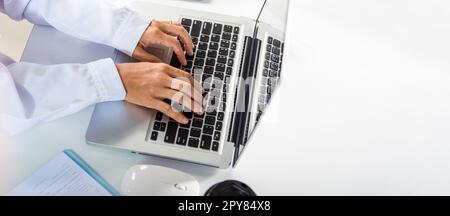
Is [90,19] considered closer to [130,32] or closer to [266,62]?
[130,32]

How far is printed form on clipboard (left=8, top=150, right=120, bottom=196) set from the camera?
1.66ft

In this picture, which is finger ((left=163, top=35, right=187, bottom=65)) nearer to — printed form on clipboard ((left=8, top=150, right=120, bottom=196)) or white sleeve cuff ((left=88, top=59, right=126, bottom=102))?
white sleeve cuff ((left=88, top=59, right=126, bottom=102))

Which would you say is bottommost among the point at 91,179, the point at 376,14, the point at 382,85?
the point at 91,179

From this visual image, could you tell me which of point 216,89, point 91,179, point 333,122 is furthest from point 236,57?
point 91,179

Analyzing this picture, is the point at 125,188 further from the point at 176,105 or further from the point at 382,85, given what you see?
the point at 382,85

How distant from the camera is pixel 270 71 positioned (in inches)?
22.9

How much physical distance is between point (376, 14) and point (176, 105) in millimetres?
411

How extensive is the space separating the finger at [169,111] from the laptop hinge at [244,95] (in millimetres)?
72

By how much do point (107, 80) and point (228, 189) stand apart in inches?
9.4

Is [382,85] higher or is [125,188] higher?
[382,85]

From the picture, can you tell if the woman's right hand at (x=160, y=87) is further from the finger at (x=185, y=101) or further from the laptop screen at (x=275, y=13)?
the laptop screen at (x=275, y=13)

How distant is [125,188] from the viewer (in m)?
0.52

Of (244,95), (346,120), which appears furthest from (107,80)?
(346,120)

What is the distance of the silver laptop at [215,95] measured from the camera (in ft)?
1.75
